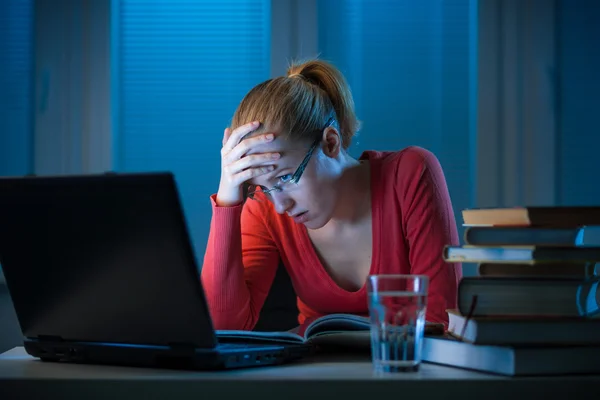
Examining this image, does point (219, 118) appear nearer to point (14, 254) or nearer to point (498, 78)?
point (498, 78)

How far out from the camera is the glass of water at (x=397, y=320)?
83cm

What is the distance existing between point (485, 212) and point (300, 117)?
2.30 feet

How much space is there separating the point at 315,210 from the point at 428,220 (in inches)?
9.2

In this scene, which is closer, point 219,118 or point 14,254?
point 14,254

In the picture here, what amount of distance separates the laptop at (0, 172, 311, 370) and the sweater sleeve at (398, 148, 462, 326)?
1.77ft

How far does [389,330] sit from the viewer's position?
84 cm

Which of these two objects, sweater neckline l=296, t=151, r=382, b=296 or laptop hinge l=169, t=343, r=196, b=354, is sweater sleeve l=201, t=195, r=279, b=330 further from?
laptop hinge l=169, t=343, r=196, b=354

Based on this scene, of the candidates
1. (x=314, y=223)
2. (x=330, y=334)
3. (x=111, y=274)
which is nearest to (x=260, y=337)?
(x=330, y=334)

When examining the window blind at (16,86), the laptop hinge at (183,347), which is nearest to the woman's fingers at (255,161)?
the laptop hinge at (183,347)

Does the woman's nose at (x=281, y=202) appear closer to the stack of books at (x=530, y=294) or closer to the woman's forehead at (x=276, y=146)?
the woman's forehead at (x=276, y=146)

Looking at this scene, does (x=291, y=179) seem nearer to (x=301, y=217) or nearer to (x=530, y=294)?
(x=301, y=217)

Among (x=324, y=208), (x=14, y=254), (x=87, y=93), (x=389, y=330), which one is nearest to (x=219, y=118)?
(x=87, y=93)

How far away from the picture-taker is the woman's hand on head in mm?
1487

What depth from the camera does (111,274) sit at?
2.91 ft
